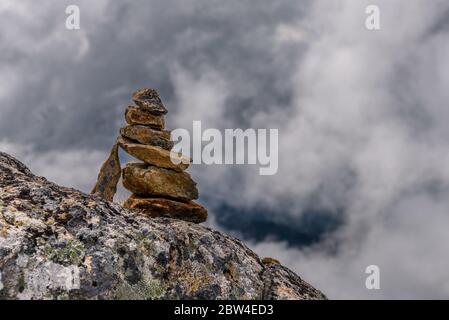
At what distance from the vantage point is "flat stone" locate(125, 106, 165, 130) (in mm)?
29141

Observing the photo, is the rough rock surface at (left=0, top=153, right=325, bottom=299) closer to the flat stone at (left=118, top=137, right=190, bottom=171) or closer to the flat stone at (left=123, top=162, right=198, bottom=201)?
the flat stone at (left=123, top=162, right=198, bottom=201)

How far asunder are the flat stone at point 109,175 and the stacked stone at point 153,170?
11.3ft

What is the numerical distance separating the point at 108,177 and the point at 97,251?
2377 centimetres

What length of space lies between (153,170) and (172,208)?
11.4ft

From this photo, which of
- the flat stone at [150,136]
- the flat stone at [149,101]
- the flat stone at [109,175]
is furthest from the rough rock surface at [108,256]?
the flat stone at [109,175]

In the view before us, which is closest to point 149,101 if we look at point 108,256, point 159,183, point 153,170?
point 153,170

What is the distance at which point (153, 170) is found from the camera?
25.9 metres

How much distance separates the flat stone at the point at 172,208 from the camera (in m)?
Answer: 22.8

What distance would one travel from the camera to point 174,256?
10102 mm

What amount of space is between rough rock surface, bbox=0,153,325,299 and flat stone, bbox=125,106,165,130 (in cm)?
1771

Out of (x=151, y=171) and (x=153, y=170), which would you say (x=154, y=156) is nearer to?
(x=153, y=170)
